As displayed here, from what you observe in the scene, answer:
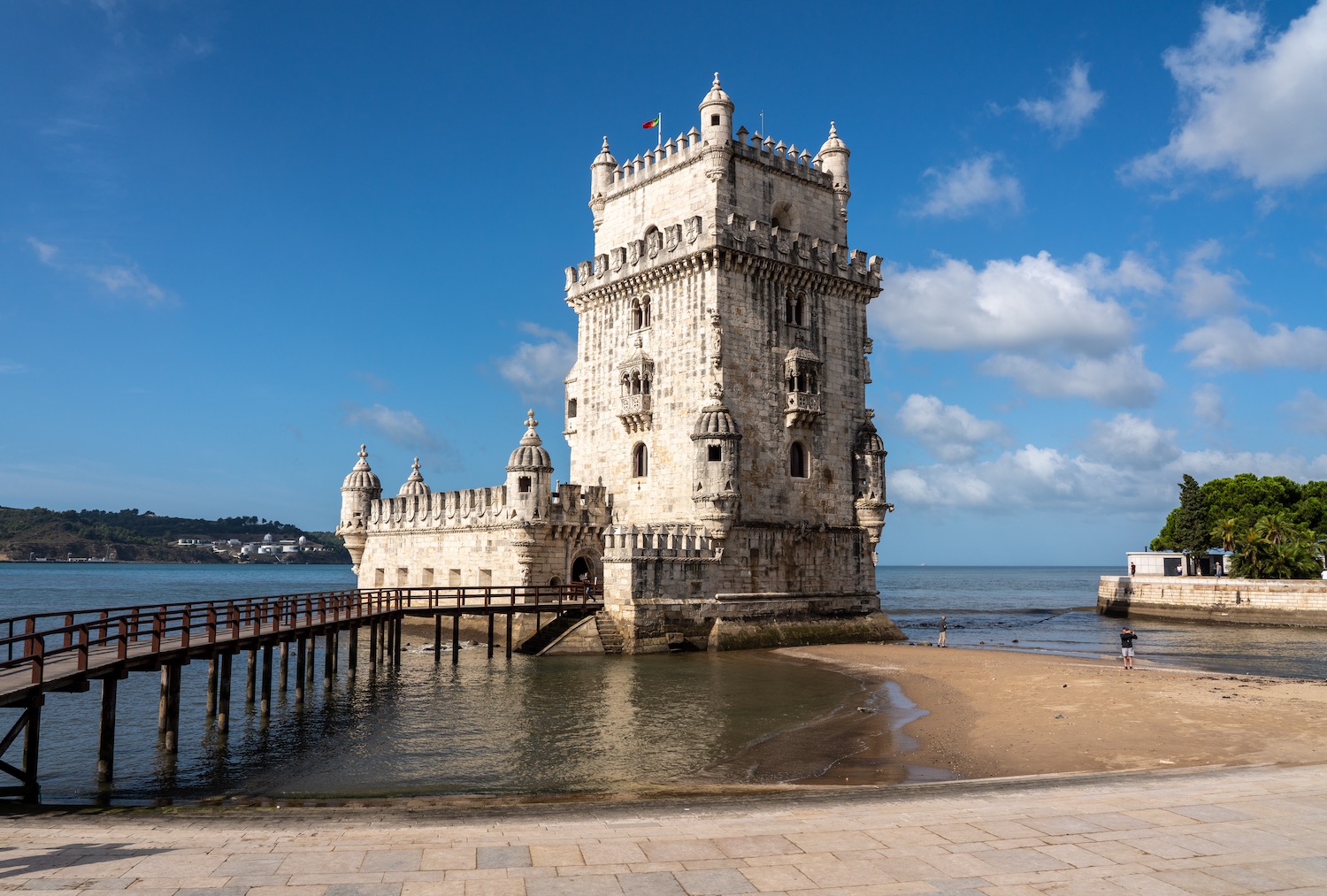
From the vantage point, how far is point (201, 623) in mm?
27297

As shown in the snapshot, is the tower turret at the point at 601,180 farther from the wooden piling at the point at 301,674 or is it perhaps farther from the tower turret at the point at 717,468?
the wooden piling at the point at 301,674

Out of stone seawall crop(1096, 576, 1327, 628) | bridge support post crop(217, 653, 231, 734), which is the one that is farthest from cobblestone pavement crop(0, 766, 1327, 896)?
stone seawall crop(1096, 576, 1327, 628)

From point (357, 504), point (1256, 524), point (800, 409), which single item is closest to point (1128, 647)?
point (800, 409)

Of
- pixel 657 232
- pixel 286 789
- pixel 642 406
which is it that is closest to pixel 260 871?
pixel 286 789

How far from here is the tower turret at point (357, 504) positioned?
49.2 metres

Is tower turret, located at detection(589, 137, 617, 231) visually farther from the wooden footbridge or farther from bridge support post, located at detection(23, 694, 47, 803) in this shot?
bridge support post, located at detection(23, 694, 47, 803)

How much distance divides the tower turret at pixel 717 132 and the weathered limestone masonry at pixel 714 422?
7 cm

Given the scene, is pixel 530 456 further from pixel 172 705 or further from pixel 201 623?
pixel 172 705

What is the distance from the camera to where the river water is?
1658 cm

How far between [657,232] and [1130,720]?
25.0 meters

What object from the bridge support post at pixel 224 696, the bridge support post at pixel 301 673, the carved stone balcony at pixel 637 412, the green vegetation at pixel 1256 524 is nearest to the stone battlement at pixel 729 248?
the carved stone balcony at pixel 637 412

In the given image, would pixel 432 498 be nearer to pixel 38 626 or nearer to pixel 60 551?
pixel 38 626

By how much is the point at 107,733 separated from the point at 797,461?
2689 cm

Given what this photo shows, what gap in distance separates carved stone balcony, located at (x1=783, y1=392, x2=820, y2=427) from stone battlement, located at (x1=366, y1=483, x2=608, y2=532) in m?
8.05
